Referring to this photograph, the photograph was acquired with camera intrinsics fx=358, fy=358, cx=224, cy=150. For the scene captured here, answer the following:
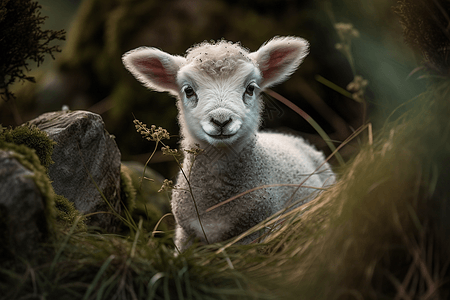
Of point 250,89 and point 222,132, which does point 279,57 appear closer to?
point 250,89

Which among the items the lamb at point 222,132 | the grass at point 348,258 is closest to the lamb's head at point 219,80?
the lamb at point 222,132

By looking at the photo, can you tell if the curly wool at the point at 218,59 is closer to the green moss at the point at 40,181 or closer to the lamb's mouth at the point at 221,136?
the lamb's mouth at the point at 221,136

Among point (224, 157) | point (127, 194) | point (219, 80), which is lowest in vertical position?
point (127, 194)

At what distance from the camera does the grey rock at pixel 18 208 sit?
158cm

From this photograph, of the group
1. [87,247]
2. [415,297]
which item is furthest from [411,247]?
[87,247]

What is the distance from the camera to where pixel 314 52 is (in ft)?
21.2

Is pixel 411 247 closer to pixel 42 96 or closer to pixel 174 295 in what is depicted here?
pixel 174 295

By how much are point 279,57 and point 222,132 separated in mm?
1200

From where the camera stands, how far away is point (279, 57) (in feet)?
11.0

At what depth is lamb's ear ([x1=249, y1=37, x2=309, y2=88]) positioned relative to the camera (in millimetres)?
3197

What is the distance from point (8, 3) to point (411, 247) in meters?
2.99

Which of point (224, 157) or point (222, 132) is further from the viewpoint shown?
point (224, 157)

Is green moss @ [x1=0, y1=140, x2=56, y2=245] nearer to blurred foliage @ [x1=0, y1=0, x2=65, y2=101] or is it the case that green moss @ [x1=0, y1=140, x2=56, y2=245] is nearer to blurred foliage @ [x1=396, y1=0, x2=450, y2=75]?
blurred foliage @ [x1=0, y1=0, x2=65, y2=101]

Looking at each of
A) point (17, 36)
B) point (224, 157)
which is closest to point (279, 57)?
point (224, 157)
